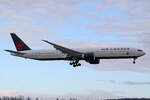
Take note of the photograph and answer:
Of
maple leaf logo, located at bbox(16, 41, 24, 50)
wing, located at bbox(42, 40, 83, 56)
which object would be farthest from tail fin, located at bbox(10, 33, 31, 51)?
wing, located at bbox(42, 40, 83, 56)

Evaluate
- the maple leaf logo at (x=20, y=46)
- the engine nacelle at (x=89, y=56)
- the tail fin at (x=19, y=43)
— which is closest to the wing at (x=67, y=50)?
the engine nacelle at (x=89, y=56)

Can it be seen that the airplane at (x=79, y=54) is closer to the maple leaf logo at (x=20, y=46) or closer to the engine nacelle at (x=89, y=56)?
the engine nacelle at (x=89, y=56)

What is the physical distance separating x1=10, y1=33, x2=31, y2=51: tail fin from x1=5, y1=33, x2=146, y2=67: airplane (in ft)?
6.05

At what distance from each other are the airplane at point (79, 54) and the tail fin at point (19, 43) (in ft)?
6.05

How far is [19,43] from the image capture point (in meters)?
99.8

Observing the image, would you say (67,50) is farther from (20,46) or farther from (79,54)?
(20,46)

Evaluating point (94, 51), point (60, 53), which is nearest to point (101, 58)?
point (94, 51)

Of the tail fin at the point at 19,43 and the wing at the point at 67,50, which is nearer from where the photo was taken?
the wing at the point at 67,50

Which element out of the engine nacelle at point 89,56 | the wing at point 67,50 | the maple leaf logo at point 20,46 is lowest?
the engine nacelle at point 89,56

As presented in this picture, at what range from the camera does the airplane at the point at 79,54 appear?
8262 centimetres

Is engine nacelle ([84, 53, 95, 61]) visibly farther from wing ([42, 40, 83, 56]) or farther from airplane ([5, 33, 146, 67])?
wing ([42, 40, 83, 56])

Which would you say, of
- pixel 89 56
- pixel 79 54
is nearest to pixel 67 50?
pixel 79 54

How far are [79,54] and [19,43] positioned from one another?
21.0 metres

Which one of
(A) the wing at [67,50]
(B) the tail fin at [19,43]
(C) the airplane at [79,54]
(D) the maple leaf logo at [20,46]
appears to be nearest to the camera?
(C) the airplane at [79,54]
